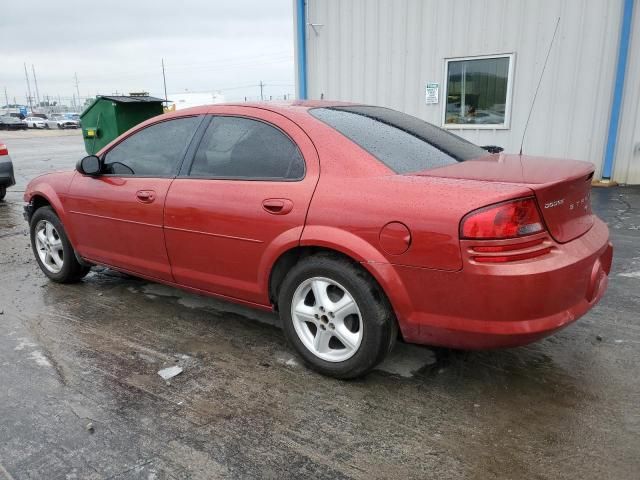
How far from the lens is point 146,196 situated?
368cm

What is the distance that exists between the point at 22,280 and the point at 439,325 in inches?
159

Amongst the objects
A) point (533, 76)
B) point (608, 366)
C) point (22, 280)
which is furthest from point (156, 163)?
point (533, 76)

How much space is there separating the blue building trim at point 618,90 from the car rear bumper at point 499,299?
6.65m

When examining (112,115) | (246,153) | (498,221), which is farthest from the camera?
(112,115)

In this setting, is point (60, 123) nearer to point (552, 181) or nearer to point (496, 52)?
point (496, 52)

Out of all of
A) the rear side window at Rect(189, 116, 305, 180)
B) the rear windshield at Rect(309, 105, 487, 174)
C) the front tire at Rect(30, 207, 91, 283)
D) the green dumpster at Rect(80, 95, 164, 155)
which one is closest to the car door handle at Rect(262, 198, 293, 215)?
the rear side window at Rect(189, 116, 305, 180)

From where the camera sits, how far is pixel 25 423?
2625 mm

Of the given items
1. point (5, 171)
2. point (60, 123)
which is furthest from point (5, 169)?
point (60, 123)

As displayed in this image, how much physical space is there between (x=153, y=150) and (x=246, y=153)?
95 cm

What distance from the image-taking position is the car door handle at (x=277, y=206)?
9.73 ft

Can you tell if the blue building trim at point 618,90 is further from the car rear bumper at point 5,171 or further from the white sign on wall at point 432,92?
the car rear bumper at point 5,171

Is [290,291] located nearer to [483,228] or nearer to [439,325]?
[439,325]

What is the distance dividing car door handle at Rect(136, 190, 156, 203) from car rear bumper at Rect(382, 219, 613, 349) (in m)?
1.89

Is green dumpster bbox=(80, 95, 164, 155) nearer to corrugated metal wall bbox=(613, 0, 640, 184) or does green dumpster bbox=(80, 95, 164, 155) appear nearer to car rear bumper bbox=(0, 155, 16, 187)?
car rear bumper bbox=(0, 155, 16, 187)
